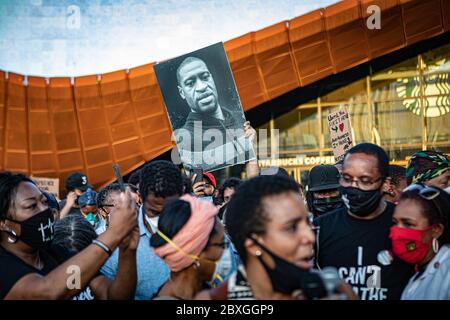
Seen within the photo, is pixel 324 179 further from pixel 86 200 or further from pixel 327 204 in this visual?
pixel 86 200

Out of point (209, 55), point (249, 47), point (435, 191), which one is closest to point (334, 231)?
point (435, 191)

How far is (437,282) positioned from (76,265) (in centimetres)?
189

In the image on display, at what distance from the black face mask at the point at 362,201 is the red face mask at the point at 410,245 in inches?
13.5

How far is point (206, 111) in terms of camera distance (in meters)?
5.61

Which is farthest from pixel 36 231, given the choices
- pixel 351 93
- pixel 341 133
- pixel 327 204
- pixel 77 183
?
pixel 351 93

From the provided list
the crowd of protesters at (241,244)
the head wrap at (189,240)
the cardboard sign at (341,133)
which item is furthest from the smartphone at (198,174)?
the head wrap at (189,240)

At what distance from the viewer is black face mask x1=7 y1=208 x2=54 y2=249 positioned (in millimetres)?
3121

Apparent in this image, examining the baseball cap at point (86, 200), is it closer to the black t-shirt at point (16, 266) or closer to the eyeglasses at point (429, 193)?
the black t-shirt at point (16, 266)

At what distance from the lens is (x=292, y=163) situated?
559 inches

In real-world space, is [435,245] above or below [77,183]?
below

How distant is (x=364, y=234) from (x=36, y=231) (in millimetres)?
1924

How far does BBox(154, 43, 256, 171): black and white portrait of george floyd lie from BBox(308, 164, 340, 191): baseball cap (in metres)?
0.81

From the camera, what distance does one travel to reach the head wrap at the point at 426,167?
461 cm

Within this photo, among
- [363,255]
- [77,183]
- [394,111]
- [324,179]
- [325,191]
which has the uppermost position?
[394,111]
